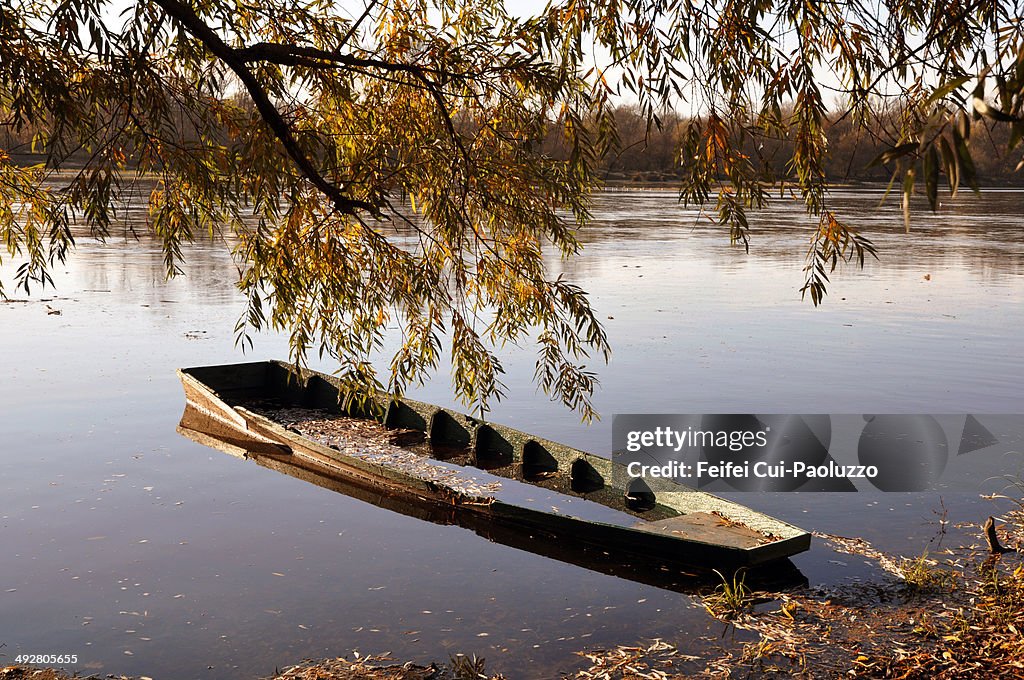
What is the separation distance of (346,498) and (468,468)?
1255mm

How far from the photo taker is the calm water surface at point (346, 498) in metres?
7.67

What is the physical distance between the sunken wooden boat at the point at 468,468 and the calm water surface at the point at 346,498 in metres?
0.33

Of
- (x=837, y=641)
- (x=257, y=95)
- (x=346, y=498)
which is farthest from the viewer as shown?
(x=346, y=498)

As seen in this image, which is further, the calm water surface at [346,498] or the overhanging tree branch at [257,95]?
the calm water surface at [346,498]

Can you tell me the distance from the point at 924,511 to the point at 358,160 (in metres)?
6.34

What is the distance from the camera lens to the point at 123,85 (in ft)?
21.4

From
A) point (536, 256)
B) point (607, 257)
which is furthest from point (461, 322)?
point (607, 257)

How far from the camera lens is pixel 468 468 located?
1096cm

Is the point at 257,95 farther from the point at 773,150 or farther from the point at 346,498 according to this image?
the point at 346,498

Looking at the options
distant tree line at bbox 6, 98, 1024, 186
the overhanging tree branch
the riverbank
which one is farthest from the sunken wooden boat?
distant tree line at bbox 6, 98, 1024, 186

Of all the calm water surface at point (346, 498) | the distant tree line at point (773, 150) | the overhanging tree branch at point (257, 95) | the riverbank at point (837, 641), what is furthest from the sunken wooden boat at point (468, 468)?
the distant tree line at point (773, 150)

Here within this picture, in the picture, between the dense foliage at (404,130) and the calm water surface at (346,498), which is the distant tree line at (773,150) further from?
the calm water surface at (346,498)

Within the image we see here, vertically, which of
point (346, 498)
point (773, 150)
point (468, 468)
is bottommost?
point (346, 498)

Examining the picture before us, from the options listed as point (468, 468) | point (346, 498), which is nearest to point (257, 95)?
point (346, 498)
